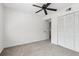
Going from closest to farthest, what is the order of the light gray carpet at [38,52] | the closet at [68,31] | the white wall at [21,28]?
the light gray carpet at [38,52]
the closet at [68,31]
the white wall at [21,28]

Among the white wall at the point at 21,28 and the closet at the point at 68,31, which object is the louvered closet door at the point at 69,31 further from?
the white wall at the point at 21,28

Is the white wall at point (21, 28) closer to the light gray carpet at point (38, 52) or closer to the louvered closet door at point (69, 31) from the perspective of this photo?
the light gray carpet at point (38, 52)

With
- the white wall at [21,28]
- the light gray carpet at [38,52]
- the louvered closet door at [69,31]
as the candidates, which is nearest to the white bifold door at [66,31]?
the louvered closet door at [69,31]

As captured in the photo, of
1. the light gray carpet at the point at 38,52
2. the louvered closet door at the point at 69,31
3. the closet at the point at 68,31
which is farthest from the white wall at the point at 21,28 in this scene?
the louvered closet door at the point at 69,31

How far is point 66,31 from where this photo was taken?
3865 millimetres

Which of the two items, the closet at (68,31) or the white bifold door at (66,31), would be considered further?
the white bifold door at (66,31)

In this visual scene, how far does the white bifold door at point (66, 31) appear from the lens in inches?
140

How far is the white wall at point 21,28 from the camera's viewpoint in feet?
13.6

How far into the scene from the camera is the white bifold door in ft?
11.7

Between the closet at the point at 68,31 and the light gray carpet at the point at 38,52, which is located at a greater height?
the closet at the point at 68,31

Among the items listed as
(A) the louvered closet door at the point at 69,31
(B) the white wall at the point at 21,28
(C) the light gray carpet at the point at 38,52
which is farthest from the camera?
(B) the white wall at the point at 21,28

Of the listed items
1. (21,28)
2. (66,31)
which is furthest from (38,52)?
(21,28)

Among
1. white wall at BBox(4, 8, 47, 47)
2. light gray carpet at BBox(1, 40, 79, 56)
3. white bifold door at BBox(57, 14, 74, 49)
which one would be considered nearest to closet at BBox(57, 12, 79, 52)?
white bifold door at BBox(57, 14, 74, 49)

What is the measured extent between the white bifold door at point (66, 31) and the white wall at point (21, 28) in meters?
2.10
